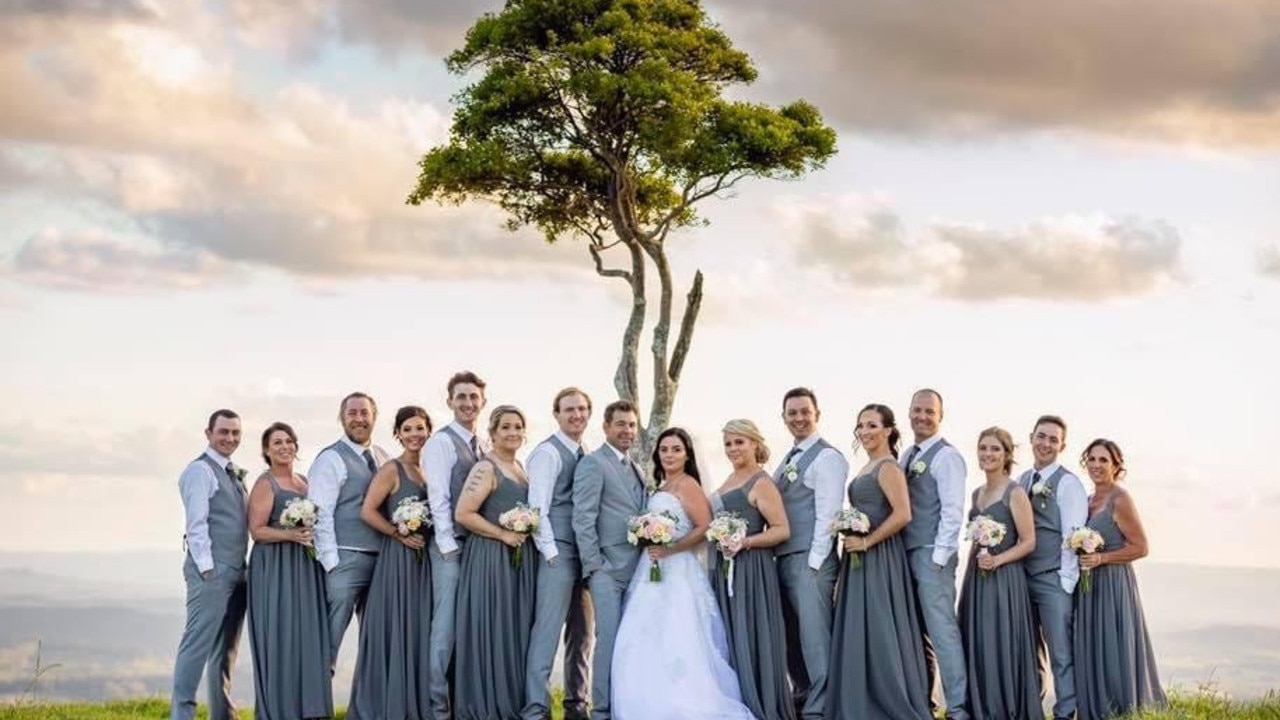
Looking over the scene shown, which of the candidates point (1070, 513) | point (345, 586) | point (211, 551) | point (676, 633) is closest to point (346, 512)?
point (345, 586)

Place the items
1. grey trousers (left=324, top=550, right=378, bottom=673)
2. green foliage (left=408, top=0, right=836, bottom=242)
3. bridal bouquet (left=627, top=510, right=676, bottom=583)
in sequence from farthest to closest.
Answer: green foliage (left=408, top=0, right=836, bottom=242) < grey trousers (left=324, top=550, right=378, bottom=673) < bridal bouquet (left=627, top=510, right=676, bottom=583)

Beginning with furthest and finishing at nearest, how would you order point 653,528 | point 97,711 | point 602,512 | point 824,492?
1. point 97,711
2. point 602,512
3. point 824,492
4. point 653,528

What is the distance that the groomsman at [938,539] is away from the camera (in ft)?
37.1

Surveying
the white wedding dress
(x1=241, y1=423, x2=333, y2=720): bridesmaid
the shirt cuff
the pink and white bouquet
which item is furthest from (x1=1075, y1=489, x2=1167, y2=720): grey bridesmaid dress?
(x1=241, y1=423, x2=333, y2=720): bridesmaid

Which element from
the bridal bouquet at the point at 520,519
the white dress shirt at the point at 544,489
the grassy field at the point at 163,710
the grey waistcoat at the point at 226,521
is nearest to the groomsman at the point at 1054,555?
the grassy field at the point at 163,710

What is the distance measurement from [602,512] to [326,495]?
6.39ft

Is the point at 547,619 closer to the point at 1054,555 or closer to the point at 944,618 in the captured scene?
the point at 944,618

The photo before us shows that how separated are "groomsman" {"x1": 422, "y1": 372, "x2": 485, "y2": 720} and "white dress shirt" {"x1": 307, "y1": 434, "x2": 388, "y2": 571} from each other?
638 mm

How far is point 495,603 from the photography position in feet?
37.6

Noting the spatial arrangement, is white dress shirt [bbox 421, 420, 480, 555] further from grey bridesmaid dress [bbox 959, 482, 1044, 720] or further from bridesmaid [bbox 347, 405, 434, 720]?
grey bridesmaid dress [bbox 959, 482, 1044, 720]

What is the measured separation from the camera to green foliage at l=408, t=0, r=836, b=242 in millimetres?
21812

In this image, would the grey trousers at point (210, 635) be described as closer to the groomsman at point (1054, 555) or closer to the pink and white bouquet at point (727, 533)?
the pink and white bouquet at point (727, 533)

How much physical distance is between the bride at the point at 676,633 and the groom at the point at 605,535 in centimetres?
10

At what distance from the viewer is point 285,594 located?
38.4 feet
